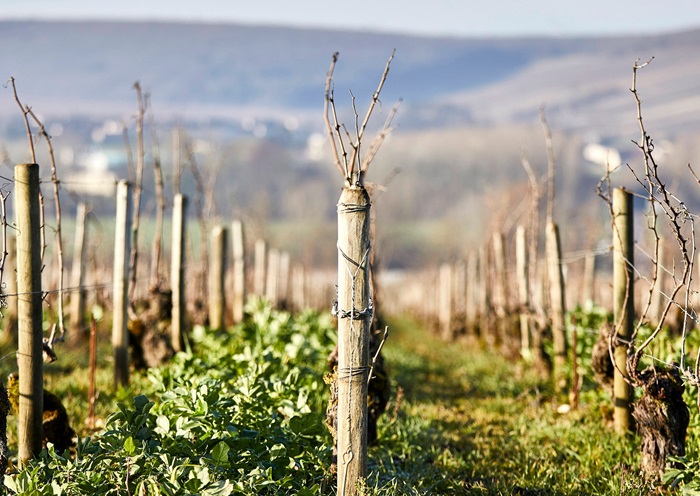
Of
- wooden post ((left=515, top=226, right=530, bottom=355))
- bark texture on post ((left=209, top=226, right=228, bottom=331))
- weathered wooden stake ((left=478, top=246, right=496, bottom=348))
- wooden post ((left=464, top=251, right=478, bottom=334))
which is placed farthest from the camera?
wooden post ((left=464, top=251, right=478, bottom=334))

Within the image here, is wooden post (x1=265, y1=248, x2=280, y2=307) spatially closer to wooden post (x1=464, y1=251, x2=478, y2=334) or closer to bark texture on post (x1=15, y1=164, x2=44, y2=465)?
wooden post (x1=464, y1=251, x2=478, y2=334)

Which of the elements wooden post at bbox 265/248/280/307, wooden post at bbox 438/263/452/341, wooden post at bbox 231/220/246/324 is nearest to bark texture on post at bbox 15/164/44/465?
wooden post at bbox 231/220/246/324

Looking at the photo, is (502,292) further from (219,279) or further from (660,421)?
(660,421)

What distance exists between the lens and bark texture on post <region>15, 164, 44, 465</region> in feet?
14.6

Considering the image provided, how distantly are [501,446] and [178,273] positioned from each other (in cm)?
379

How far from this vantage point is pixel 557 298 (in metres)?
8.08

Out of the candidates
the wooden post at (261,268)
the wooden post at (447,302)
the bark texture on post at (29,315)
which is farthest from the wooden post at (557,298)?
the wooden post at (447,302)

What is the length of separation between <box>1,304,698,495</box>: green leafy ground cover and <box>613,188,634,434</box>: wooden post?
0.22 m

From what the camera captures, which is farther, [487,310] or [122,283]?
[487,310]

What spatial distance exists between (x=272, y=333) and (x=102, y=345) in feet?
13.0

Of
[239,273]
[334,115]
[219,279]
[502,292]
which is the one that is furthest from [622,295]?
[239,273]

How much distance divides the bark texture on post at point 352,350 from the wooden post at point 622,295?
8.28 feet

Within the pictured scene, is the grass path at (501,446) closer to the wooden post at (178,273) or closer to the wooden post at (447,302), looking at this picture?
→ the wooden post at (178,273)

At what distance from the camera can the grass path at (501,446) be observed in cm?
475
